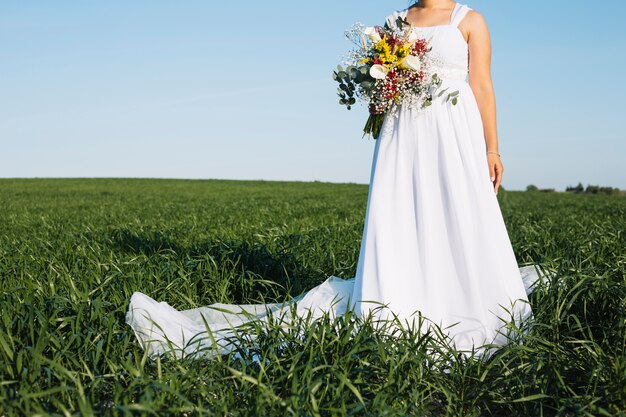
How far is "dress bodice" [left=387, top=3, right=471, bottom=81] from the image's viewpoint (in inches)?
166

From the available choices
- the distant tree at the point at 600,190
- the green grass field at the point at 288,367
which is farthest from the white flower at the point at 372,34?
the distant tree at the point at 600,190

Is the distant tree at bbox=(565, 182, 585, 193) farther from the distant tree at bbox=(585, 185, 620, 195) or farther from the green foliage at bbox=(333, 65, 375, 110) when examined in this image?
the green foliage at bbox=(333, 65, 375, 110)

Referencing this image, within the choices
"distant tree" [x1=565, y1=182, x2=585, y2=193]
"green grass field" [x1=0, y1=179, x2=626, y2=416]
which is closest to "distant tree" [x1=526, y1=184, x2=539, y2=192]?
"distant tree" [x1=565, y1=182, x2=585, y2=193]

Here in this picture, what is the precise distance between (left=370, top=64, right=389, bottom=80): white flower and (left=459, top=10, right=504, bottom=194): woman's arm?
71 centimetres

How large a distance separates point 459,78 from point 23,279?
4221mm

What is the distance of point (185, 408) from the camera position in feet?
8.40

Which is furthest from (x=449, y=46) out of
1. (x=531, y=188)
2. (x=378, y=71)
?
(x=531, y=188)

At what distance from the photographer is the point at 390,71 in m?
4.06

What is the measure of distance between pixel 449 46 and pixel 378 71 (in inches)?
23.7

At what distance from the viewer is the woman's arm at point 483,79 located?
4.27m

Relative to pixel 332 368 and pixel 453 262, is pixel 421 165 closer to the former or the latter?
pixel 453 262

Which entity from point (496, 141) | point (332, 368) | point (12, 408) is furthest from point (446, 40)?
point (12, 408)

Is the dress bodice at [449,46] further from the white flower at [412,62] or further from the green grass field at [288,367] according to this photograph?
the green grass field at [288,367]

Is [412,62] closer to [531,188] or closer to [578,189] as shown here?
[578,189]
